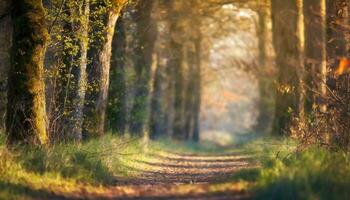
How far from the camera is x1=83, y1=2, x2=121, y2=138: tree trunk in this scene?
2153 cm

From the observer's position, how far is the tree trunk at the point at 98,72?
2153 centimetres

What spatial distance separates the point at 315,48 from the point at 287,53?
16.3ft

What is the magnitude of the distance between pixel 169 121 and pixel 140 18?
60.8 ft

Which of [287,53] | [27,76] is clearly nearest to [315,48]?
[287,53]

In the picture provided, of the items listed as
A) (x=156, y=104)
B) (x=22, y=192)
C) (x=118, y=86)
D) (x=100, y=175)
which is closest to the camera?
(x=22, y=192)

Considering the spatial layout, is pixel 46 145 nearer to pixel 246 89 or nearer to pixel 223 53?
pixel 223 53

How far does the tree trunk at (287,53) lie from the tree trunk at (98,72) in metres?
6.81

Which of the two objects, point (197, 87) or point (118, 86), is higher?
point (197, 87)

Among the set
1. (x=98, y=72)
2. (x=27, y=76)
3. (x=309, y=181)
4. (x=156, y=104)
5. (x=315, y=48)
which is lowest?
(x=309, y=181)

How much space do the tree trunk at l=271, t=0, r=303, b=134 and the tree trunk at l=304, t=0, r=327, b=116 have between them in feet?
1.86

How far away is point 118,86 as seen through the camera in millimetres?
28703

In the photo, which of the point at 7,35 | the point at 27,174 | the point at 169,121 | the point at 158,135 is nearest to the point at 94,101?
the point at 7,35

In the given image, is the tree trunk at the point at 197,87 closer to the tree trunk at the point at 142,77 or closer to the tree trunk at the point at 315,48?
the tree trunk at the point at 142,77

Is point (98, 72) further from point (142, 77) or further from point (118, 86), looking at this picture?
point (142, 77)
